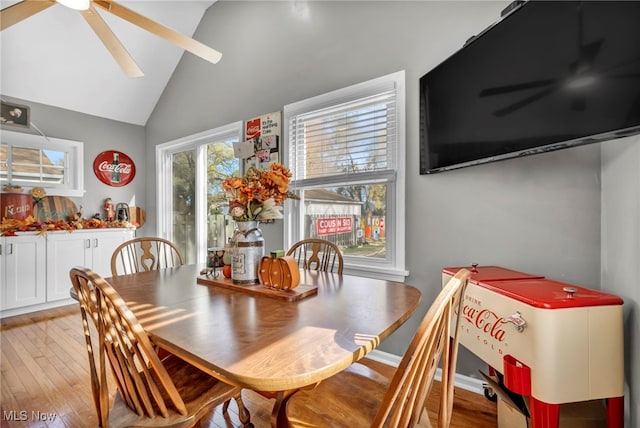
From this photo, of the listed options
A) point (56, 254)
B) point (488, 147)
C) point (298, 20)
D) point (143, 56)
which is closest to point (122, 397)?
point (488, 147)

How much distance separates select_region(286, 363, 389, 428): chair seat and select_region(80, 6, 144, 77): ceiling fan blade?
93.2 inches

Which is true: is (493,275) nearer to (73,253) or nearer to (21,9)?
(21,9)

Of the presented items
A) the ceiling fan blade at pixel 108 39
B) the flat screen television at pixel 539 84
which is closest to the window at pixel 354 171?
the flat screen television at pixel 539 84

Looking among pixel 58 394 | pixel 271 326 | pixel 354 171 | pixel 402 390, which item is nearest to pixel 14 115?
pixel 58 394

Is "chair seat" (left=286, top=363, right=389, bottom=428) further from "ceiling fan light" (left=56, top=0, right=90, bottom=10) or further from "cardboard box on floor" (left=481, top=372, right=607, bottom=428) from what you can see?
"ceiling fan light" (left=56, top=0, right=90, bottom=10)

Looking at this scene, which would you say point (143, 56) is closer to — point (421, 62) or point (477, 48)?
point (421, 62)

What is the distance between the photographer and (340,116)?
2.46m

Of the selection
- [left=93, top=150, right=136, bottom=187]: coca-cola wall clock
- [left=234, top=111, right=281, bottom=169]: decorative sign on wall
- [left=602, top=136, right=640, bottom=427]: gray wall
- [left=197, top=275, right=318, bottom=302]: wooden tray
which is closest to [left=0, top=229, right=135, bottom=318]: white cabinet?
[left=93, top=150, right=136, bottom=187]: coca-cola wall clock

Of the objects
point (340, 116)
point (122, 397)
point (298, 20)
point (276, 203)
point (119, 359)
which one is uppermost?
point (298, 20)

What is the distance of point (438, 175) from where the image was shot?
1947mm

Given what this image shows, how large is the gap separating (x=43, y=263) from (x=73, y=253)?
11.0 inches

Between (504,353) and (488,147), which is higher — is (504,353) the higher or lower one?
the lower one

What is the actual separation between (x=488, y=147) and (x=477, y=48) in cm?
51

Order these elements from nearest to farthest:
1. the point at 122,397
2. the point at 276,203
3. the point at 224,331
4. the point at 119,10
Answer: the point at 224,331
the point at 122,397
the point at 276,203
the point at 119,10
